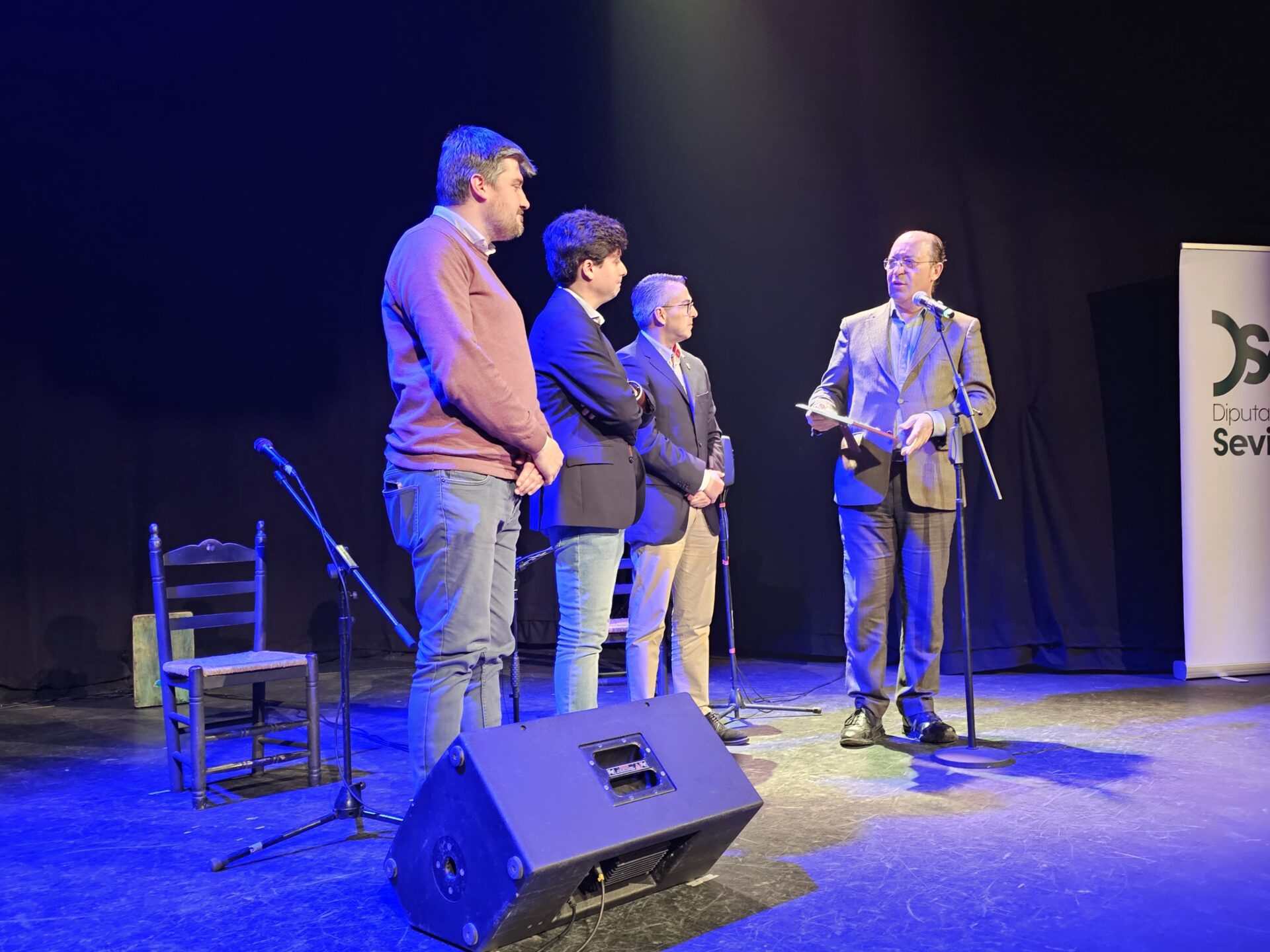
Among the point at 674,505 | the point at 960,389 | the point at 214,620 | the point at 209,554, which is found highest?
the point at 960,389

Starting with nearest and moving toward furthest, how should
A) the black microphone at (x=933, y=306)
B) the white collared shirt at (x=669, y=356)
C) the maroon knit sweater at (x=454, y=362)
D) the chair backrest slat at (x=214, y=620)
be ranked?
the maroon knit sweater at (x=454, y=362)
the black microphone at (x=933, y=306)
the white collared shirt at (x=669, y=356)
the chair backrest slat at (x=214, y=620)

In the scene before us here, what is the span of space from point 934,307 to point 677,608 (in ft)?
4.51

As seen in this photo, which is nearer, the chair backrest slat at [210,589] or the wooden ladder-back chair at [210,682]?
the wooden ladder-back chair at [210,682]

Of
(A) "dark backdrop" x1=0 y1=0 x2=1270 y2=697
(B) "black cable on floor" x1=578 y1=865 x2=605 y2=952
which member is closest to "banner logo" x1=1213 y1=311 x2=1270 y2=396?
(A) "dark backdrop" x1=0 y1=0 x2=1270 y2=697

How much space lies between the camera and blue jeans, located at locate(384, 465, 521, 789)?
233cm

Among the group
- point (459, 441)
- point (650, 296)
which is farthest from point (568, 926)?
point (650, 296)

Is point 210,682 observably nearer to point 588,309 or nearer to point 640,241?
point 588,309

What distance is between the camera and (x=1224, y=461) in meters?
4.89

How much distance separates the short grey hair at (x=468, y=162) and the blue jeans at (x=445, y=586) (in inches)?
26.5

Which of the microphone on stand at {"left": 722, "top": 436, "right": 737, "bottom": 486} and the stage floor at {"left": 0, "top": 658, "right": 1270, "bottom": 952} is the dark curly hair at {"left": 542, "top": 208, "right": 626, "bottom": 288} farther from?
the stage floor at {"left": 0, "top": 658, "right": 1270, "bottom": 952}

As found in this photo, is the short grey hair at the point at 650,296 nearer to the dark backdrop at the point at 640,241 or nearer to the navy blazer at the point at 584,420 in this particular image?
the navy blazer at the point at 584,420

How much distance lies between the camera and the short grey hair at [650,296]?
3756 millimetres

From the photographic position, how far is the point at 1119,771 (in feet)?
10.5

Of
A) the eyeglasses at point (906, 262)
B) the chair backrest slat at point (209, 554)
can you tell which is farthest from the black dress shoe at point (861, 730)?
the chair backrest slat at point (209, 554)
